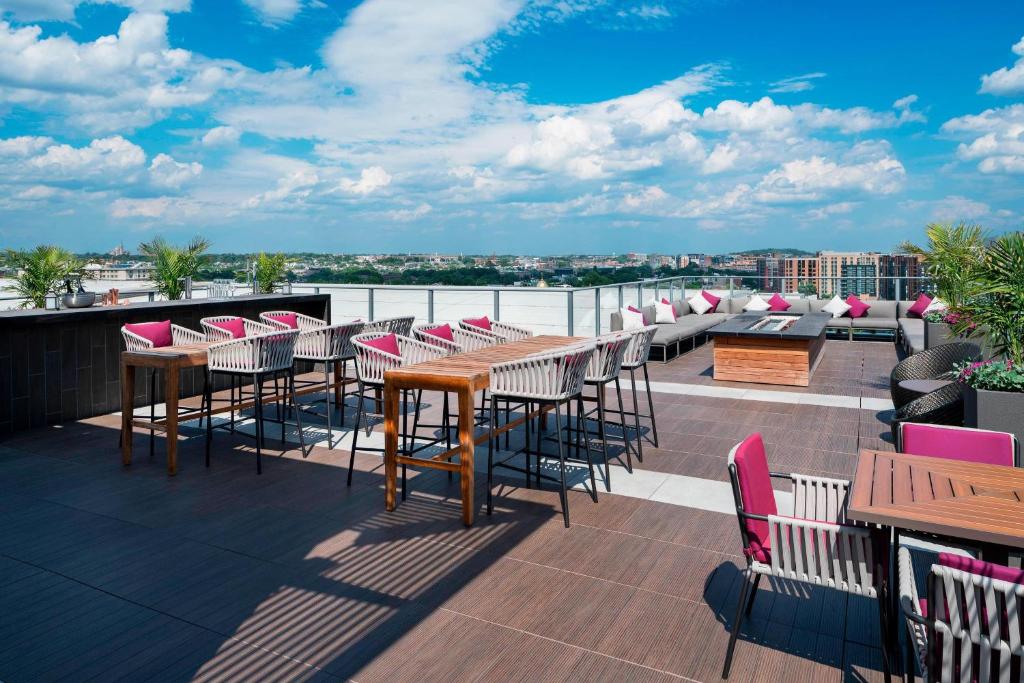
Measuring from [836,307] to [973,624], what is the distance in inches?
481

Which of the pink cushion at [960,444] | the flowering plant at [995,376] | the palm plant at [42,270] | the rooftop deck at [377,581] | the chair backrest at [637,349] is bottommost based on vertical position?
the rooftop deck at [377,581]

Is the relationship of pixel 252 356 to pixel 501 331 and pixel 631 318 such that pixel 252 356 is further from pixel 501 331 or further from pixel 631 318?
pixel 631 318

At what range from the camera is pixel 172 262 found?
9.09 metres

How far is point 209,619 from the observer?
109 inches

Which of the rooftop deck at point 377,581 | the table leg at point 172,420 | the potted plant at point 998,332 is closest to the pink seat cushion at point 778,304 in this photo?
the potted plant at point 998,332

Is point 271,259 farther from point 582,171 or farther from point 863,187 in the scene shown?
point 863,187

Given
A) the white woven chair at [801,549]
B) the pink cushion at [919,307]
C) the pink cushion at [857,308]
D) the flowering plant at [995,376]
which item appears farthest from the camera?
the pink cushion at [857,308]

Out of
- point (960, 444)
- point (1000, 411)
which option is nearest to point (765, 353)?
point (1000, 411)

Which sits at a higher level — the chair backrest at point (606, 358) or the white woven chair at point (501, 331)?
the white woven chair at point (501, 331)

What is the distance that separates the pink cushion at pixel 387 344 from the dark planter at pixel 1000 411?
12.3ft

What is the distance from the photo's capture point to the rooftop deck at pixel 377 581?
247 centimetres

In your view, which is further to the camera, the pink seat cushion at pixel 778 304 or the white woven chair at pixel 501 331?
the pink seat cushion at pixel 778 304

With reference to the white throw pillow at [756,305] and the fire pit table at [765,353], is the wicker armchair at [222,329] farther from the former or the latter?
the white throw pillow at [756,305]

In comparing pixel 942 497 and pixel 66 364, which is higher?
pixel 66 364
